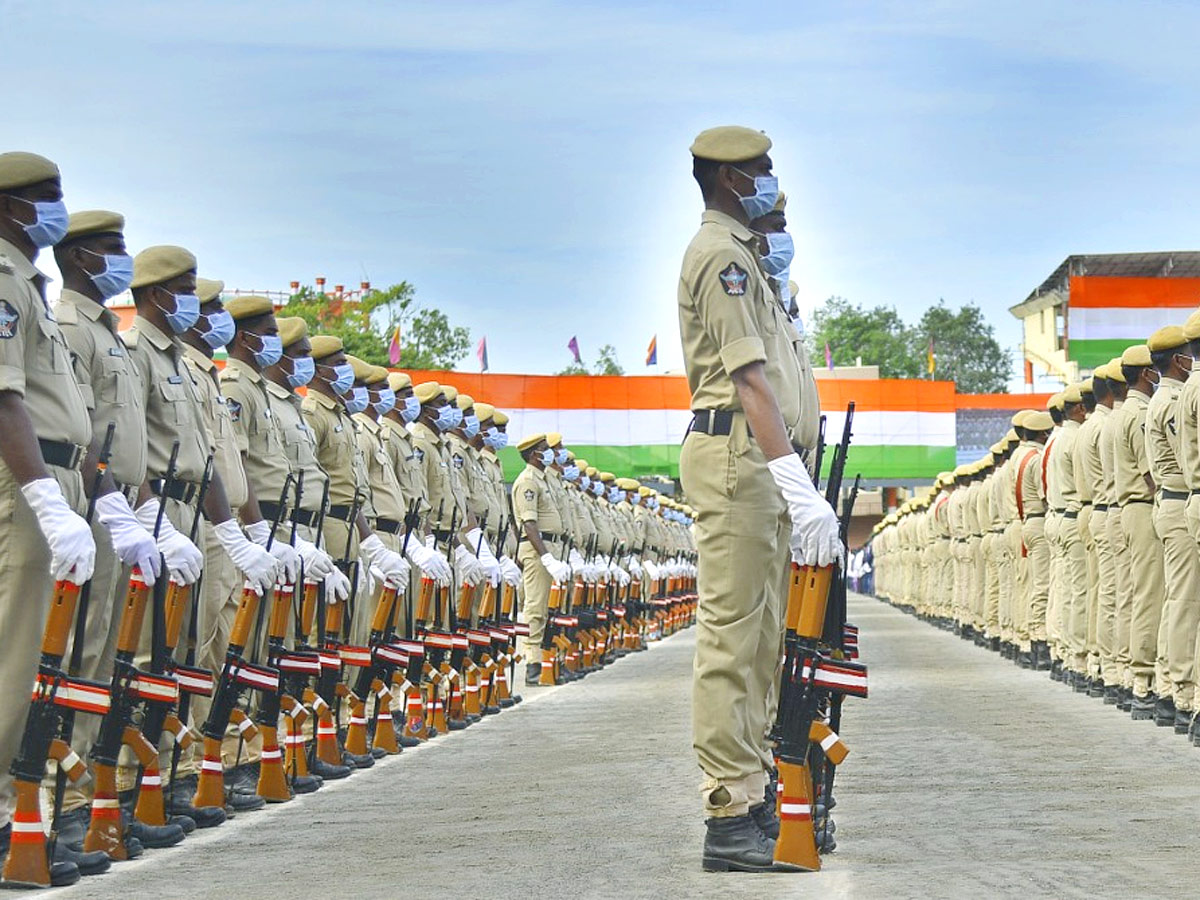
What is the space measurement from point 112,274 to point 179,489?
1228 millimetres

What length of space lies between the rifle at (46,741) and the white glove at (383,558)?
551cm

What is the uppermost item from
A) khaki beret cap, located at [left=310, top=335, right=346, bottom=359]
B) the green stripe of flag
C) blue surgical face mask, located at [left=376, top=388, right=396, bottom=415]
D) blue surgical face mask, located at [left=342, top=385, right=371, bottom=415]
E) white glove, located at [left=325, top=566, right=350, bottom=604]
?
the green stripe of flag

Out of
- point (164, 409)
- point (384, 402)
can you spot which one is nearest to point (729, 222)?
point (164, 409)

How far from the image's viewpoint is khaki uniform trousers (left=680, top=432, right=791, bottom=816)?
766cm

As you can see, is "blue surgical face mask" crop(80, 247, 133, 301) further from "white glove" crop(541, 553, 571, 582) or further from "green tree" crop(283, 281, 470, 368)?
"green tree" crop(283, 281, 470, 368)

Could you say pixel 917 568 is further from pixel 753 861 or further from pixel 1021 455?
pixel 753 861

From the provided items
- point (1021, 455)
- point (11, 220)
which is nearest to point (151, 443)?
point (11, 220)

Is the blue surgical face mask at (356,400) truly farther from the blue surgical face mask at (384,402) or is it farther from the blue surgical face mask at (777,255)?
the blue surgical face mask at (777,255)

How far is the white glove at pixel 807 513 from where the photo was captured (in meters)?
7.41

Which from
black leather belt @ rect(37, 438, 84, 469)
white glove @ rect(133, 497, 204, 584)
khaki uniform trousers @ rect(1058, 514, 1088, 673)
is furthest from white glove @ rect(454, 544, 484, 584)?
black leather belt @ rect(37, 438, 84, 469)

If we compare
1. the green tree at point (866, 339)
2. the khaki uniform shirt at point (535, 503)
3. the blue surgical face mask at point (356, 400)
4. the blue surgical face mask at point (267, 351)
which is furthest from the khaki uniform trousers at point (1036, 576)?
the green tree at point (866, 339)

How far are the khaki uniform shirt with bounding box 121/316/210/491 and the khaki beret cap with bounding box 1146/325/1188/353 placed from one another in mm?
6876

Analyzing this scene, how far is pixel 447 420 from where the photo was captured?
18297 mm

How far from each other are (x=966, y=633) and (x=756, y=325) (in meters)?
26.1
